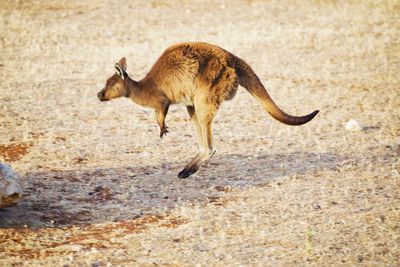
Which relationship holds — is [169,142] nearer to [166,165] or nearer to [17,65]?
[166,165]

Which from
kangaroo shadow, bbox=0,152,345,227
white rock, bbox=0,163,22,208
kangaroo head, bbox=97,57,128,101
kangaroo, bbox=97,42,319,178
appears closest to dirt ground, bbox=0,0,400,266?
kangaroo shadow, bbox=0,152,345,227

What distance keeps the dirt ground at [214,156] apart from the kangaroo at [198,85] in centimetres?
57

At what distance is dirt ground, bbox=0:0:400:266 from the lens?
4.98 m

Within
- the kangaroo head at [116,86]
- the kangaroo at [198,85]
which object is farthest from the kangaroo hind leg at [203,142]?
the kangaroo head at [116,86]

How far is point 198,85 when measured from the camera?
629 cm

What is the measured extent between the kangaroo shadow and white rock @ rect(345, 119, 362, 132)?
3.31 feet

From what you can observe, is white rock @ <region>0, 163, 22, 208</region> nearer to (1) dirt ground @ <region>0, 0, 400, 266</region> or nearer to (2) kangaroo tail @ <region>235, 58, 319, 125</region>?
(1) dirt ground @ <region>0, 0, 400, 266</region>

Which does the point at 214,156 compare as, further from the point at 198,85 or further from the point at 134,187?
the point at 134,187

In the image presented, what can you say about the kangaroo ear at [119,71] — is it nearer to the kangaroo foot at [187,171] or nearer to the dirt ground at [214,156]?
the dirt ground at [214,156]

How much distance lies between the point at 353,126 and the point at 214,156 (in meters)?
1.93

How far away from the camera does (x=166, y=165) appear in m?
6.87

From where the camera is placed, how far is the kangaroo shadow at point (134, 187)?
5543 millimetres

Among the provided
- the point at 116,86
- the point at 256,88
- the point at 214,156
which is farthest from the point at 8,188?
the point at 214,156

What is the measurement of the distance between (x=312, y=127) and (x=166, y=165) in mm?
2216
